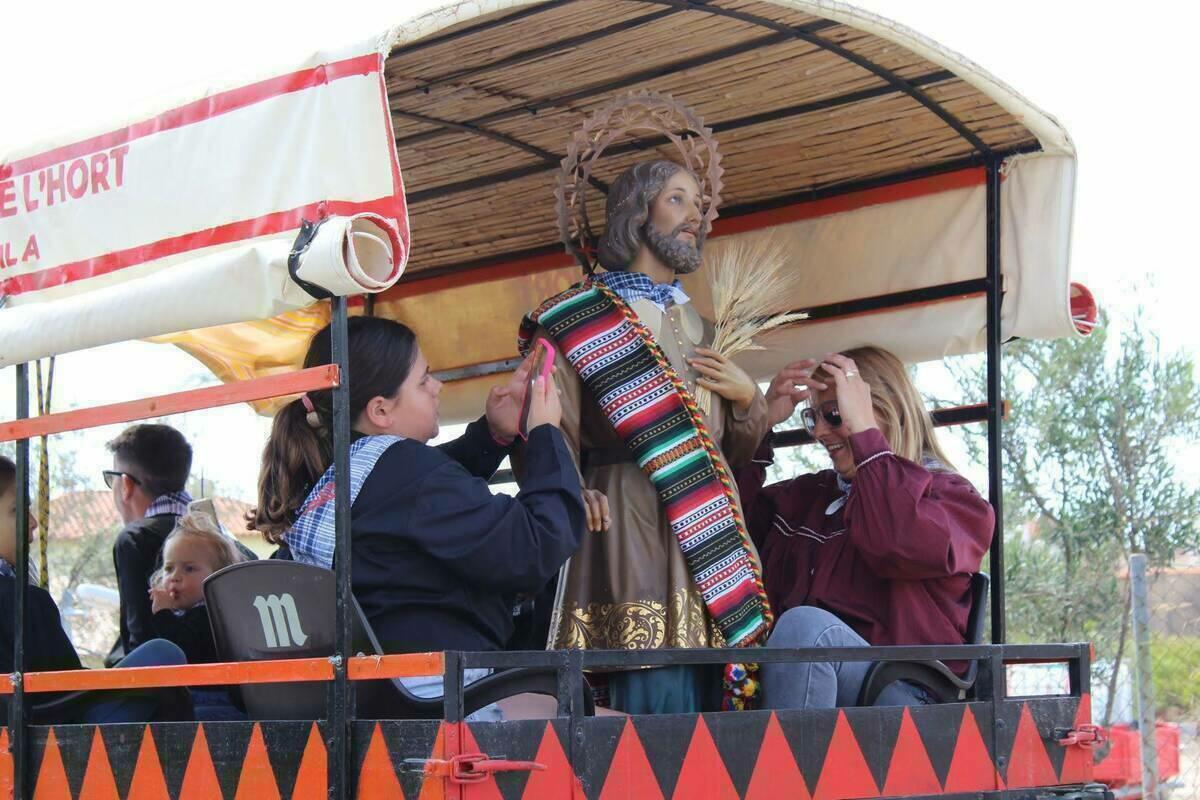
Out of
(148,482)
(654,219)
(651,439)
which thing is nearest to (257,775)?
(651,439)

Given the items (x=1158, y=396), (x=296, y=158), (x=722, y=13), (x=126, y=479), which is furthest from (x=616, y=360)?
(x=1158, y=396)

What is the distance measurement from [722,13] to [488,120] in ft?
3.57

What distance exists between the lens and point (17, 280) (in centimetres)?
403

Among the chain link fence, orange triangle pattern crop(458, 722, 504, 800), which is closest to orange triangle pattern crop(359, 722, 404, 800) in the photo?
orange triangle pattern crop(458, 722, 504, 800)

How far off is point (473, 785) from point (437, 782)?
0.07m

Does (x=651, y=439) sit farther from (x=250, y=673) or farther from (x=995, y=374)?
(x=250, y=673)

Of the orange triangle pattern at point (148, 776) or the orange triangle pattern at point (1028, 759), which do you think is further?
the orange triangle pattern at point (1028, 759)

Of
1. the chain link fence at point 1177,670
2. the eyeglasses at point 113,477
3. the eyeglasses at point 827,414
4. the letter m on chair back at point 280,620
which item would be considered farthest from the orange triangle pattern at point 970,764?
the chain link fence at point 1177,670

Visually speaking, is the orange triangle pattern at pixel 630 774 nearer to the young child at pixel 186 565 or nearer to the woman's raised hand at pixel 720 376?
the woman's raised hand at pixel 720 376

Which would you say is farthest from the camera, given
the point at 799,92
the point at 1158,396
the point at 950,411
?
the point at 1158,396

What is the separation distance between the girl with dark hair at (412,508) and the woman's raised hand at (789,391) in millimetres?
1339

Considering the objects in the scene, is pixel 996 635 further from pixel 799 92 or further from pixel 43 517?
pixel 43 517

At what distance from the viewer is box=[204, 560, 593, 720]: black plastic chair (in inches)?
130

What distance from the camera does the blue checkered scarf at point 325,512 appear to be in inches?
144
